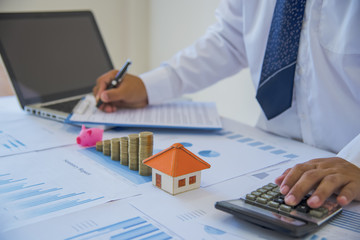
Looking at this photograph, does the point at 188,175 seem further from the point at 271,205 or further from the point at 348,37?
the point at 348,37

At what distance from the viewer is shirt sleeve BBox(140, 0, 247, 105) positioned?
42.6 inches

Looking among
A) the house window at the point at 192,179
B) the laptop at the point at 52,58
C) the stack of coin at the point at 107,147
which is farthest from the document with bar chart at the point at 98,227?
the laptop at the point at 52,58

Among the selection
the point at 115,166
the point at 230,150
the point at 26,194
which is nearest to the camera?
the point at 26,194

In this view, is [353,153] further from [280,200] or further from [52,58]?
[52,58]

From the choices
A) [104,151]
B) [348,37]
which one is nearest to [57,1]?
[104,151]

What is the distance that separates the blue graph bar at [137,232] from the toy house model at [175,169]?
99mm

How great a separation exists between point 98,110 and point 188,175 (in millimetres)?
483

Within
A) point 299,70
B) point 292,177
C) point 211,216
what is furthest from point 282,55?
point 211,216

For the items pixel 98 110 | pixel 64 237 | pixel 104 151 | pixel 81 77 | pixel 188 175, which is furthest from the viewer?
pixel 81 77

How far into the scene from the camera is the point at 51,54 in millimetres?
1090

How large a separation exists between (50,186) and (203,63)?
0.65 m

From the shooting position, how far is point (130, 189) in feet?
1.91

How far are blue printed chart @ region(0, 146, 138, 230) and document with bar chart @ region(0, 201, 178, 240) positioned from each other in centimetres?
2

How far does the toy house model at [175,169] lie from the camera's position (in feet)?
1.85
